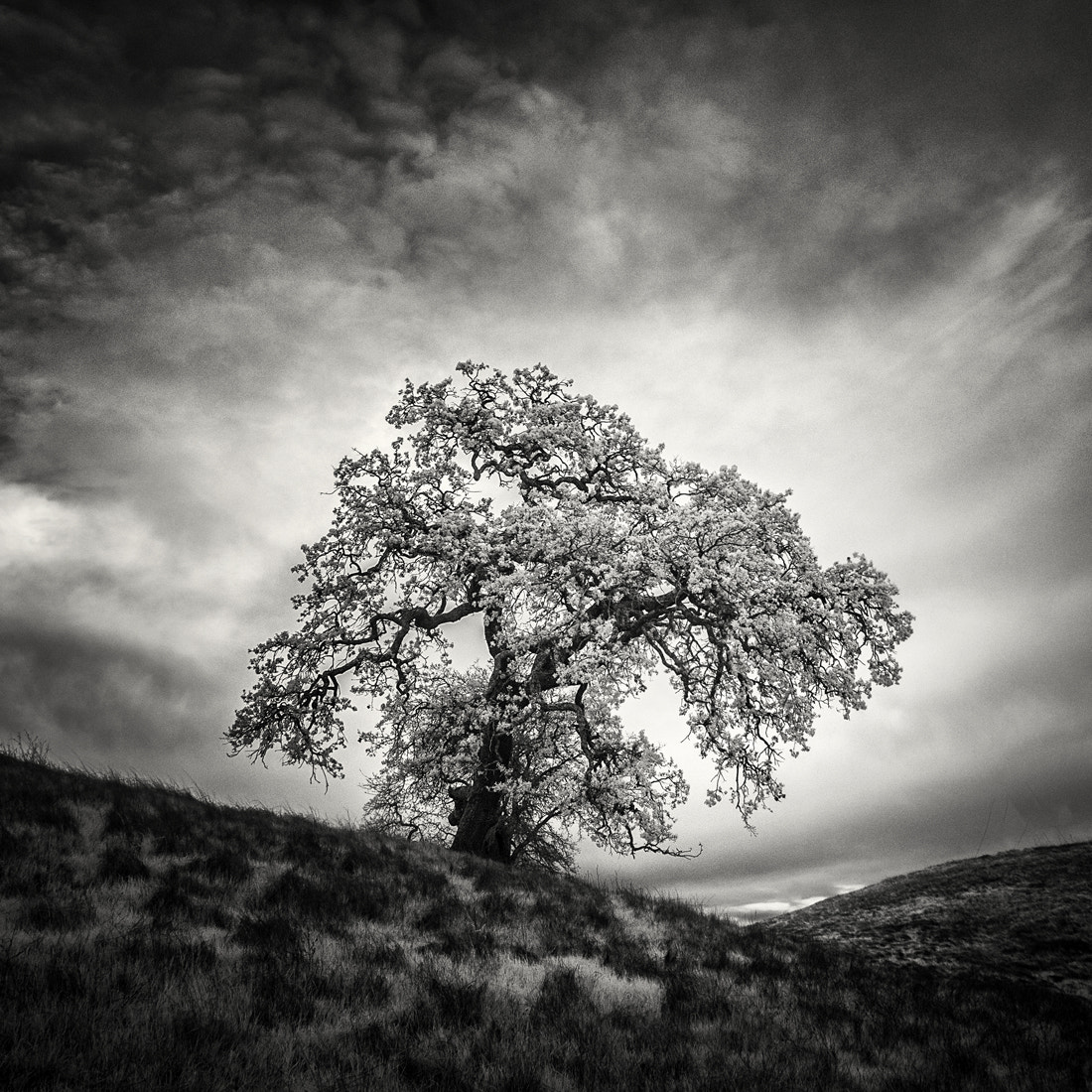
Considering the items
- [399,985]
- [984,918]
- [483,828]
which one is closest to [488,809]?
[483,828]

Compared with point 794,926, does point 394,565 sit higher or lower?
higher

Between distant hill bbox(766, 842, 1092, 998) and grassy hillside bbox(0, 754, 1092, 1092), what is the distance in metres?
1.32

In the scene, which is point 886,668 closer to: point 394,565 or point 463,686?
point 463,686

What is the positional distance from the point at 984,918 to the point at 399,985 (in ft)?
44.7

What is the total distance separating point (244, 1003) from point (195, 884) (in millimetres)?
3954

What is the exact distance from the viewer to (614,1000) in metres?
8.54

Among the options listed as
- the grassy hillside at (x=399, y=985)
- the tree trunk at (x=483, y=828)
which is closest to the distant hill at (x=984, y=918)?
the grassy hillside at (x=399, y=985)

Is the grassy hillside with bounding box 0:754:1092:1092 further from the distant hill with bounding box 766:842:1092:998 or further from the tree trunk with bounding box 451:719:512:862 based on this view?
the tree trunk with bounding box 451:719:512:862

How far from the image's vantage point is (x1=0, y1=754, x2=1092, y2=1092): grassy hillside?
599 centimetres

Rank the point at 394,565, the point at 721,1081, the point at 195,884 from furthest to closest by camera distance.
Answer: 1. the point at 394,565
2. the point at 195,884
3. the point at 721,1081

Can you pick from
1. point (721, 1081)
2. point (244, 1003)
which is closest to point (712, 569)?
point (721, 1081)

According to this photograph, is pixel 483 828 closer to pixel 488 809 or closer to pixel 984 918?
pixel 488 809

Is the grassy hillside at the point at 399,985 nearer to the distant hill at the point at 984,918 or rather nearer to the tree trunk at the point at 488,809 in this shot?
the distant hill at the point at 984,918

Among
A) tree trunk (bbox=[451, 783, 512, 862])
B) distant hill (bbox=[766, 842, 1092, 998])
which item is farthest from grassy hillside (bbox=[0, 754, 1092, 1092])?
tree trunk (bbox=[451, 783, 512, 862])
